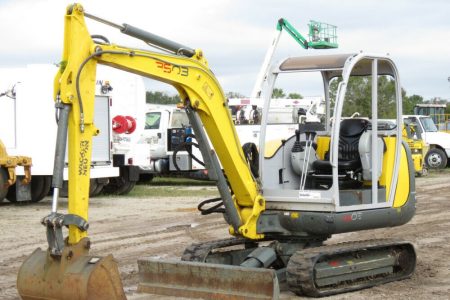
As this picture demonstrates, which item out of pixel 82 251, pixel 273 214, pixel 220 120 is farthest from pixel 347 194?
pixel 82 251

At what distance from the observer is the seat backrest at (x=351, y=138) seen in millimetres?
9773

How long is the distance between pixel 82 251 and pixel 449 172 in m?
26.7

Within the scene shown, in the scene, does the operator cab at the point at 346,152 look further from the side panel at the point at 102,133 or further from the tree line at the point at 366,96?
the side panel at the point at 102,133

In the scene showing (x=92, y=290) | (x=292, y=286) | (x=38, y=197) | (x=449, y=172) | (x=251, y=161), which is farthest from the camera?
(x=449, y=172)

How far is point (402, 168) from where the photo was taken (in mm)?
9961

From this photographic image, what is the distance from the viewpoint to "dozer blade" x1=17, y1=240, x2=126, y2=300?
7.08 meters

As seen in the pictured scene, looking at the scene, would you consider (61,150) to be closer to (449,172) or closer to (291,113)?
(291,113)

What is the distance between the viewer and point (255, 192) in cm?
933

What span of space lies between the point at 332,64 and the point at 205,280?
271cm

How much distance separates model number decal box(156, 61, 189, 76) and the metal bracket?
181 cm

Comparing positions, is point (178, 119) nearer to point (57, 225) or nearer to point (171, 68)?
point (171, 68)

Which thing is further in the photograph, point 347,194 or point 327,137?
point 327,137

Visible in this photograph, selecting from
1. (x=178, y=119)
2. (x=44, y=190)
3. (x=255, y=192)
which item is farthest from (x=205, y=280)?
(x=178, y=119)

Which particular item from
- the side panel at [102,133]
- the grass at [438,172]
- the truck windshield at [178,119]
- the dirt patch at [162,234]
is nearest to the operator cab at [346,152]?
the dirt patch at [162,234]
